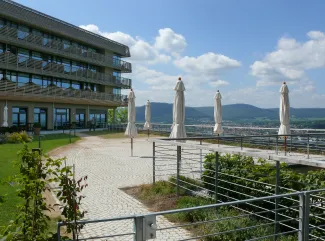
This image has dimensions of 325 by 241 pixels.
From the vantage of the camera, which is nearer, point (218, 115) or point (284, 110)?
point (284, 110)

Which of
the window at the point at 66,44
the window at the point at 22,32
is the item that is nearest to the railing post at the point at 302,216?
the window at the point at 22,32

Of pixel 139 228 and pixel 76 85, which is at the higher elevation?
pixel 76 85

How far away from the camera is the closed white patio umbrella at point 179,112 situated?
13.2 metres

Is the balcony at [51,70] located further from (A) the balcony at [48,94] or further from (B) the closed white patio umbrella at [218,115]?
(B) the closed white patio umbrella at [218,115]

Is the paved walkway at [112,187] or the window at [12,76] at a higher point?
the window at [12,76]

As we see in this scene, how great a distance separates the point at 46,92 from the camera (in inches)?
1282

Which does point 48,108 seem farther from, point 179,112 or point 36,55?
point 179,112

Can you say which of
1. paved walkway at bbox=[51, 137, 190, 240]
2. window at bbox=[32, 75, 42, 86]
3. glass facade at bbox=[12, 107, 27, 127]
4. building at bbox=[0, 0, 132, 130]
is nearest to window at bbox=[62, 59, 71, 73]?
building at bbox=[0, 0, 132, 130]

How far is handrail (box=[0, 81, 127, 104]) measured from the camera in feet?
92.7

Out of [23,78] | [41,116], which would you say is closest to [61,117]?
[41,116]

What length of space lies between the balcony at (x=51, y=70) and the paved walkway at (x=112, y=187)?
1516 centimetres

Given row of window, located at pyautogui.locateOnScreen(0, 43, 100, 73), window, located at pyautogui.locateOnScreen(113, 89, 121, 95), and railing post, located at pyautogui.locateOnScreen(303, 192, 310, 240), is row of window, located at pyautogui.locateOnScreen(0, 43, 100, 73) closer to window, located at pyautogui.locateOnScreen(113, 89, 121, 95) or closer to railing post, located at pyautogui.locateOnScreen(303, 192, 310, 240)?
window, located at pyautogui.locateOnScreen(113, 89, 121, 95)

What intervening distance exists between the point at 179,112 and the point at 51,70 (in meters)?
25.0

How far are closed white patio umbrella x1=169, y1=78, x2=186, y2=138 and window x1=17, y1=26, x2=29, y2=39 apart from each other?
76.1ft
